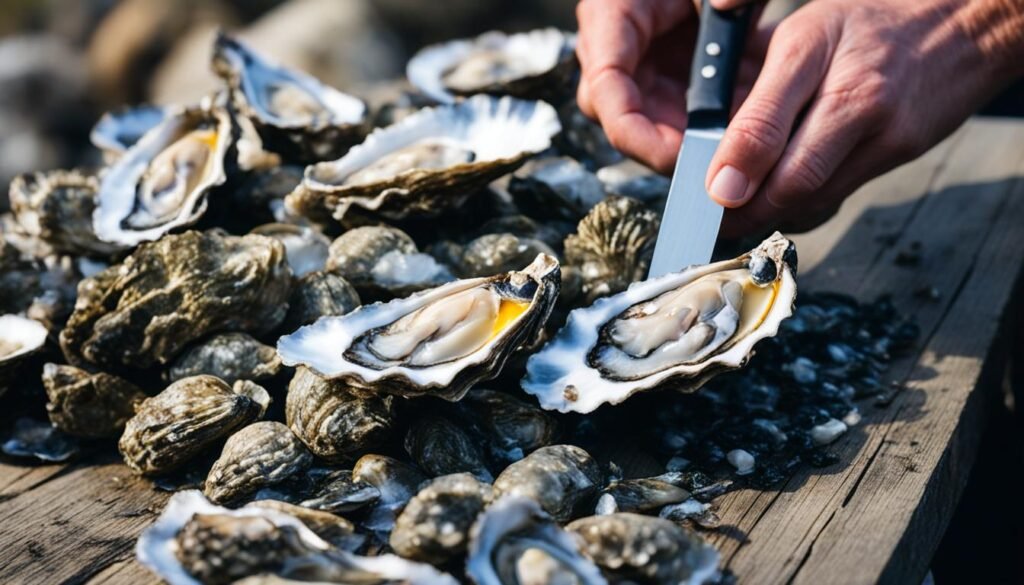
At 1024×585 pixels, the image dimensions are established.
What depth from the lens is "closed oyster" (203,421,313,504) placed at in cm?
167

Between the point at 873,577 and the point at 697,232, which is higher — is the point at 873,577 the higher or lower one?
the lower one

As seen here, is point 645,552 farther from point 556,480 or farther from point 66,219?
point 66,219

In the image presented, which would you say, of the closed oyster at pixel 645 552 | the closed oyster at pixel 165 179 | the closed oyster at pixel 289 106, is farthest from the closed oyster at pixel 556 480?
the closed oyster at pixel 289 106

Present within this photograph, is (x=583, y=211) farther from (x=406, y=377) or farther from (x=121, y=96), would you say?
(x=121, y=96)

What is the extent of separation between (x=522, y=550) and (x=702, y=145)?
115 centimetres

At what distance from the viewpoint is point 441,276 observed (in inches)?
82.4

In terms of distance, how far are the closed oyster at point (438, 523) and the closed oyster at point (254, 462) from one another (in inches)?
13.4

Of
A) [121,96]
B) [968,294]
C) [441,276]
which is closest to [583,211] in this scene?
[441,276]

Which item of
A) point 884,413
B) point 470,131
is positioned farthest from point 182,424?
point 884,413

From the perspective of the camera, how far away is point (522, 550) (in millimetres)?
1365

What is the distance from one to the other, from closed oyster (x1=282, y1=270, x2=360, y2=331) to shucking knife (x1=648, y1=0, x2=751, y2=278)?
0.63 m

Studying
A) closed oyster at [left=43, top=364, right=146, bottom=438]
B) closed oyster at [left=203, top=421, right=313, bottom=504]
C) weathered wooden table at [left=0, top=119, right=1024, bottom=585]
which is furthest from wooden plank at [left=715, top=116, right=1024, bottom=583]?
closed oyster at [left=43, top=364, right=146, bottom=438]

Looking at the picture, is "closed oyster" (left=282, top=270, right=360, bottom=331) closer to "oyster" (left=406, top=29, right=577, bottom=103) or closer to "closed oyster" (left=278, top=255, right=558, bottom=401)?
"closed oyster" (left=278, top=255, right=558, bottom=401)

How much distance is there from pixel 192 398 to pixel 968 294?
184 centimetres
